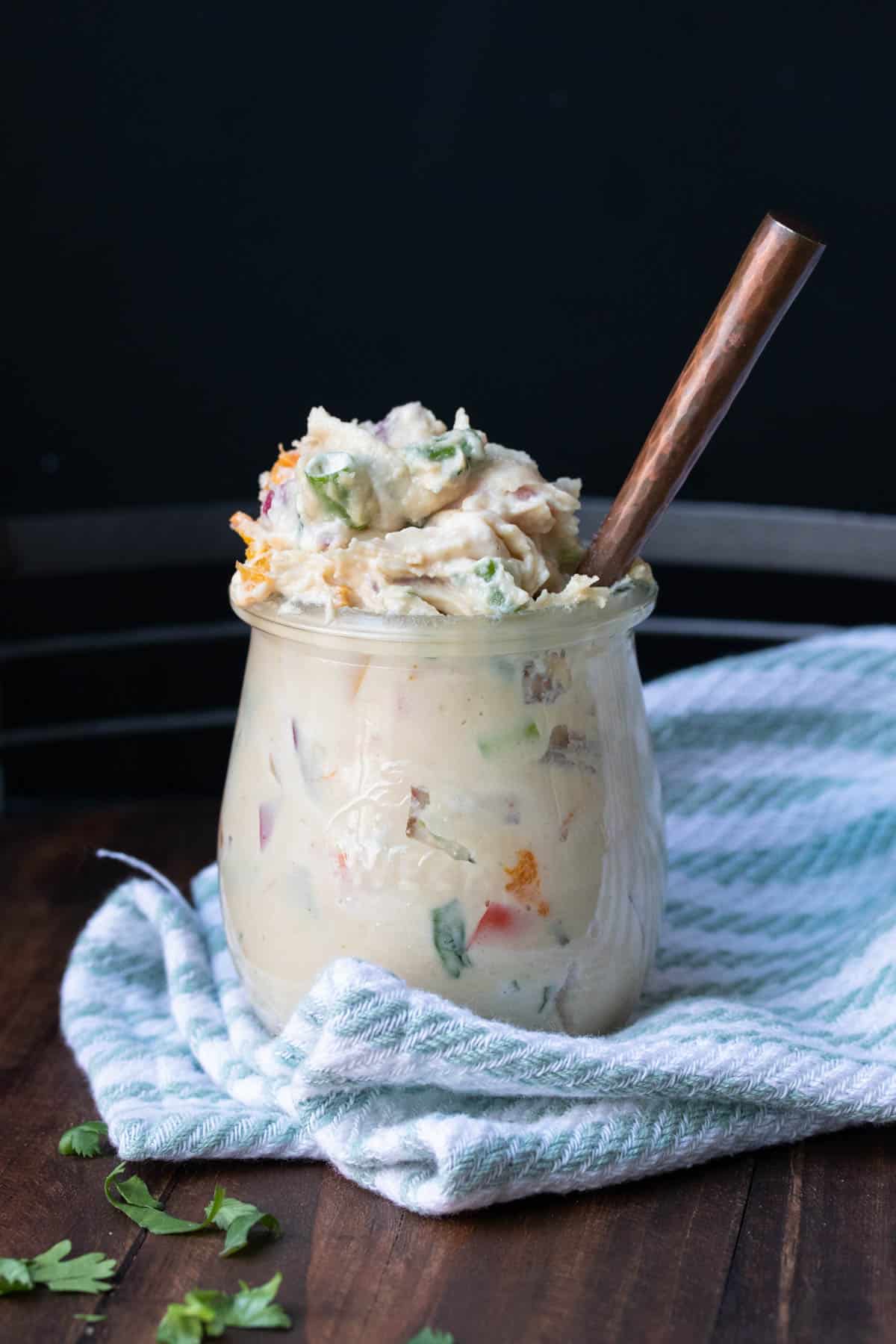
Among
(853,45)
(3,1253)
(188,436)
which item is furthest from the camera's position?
(188,436)

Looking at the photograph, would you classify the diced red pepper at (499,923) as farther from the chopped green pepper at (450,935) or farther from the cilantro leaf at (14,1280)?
the cilantro leaf at (14,1280)

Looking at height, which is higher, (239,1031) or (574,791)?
(574,791)

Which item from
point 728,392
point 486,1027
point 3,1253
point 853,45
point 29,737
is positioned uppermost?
point 853,45

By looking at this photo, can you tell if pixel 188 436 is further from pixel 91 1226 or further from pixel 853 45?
pixel 91 1226

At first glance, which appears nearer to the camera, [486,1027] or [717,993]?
[486,1027]

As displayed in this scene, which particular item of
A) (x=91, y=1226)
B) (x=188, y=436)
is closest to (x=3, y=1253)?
(x=91, y=1226)

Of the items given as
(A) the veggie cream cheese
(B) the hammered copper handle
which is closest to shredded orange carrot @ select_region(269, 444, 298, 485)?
(A) the veggie cream cheese

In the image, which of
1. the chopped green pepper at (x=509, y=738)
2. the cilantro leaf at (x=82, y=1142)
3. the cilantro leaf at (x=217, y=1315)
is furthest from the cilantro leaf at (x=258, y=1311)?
the chopped green pepper at (x=509, y=738)

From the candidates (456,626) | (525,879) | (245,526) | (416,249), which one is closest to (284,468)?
(245,526)

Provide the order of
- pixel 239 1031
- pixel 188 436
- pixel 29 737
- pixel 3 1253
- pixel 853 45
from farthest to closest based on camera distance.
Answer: pixel 188 436, pixel 853 45, pixel 29 737, pixel 239 1031, pixel 3 1253
